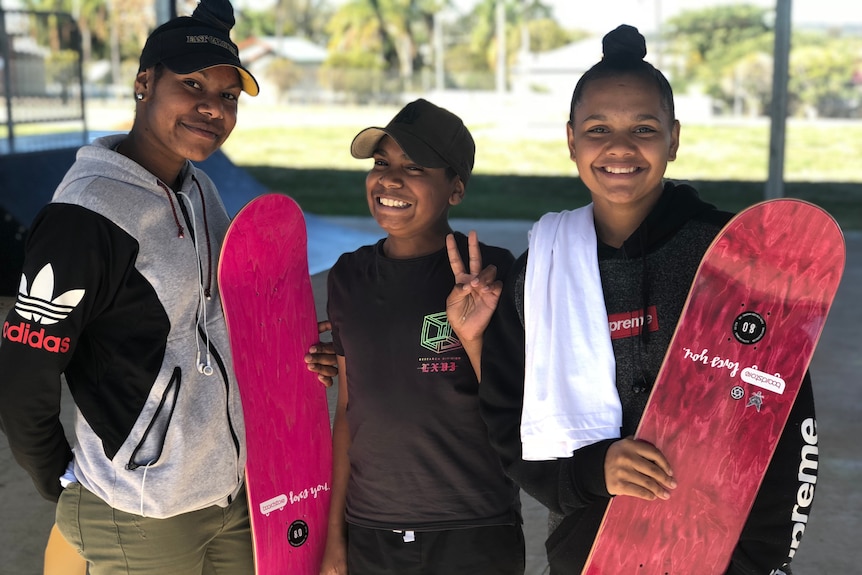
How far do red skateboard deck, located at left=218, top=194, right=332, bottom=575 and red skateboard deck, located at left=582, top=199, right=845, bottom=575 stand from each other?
0.77 m

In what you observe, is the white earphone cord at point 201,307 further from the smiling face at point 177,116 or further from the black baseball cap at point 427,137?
the black baseball cap at point 427,137

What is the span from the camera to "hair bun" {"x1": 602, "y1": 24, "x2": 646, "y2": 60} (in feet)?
5.63

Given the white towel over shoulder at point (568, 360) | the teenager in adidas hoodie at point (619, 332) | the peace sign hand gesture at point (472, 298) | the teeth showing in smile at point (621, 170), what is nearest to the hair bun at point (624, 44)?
the teenager in adidas hoodie at point (619, 332)

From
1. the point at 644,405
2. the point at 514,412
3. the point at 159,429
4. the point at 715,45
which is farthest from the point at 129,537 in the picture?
the point at 715,45

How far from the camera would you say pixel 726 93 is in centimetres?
3588

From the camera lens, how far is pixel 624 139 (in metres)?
1.67

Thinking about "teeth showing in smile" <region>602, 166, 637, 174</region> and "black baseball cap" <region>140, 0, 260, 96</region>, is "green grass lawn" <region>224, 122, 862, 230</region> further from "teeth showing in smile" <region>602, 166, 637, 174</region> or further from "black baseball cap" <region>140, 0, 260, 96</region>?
"black baseball cap" <region>140, 0, 260, 96</region>

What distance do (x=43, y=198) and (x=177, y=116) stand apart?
517 centimetres

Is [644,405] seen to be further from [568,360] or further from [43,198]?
[43,198]

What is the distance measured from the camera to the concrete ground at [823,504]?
3.06 meters

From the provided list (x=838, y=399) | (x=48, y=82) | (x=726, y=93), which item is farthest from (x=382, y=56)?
(x=838, y=399)

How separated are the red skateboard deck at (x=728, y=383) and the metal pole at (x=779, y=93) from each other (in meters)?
5.86

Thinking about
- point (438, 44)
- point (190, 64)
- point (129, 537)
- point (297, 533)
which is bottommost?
point (297, 533)

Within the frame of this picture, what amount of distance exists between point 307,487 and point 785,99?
20.4 ft
